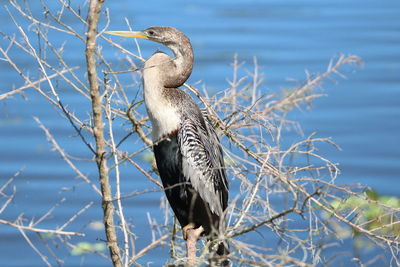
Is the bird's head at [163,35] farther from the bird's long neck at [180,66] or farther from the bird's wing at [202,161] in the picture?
the bird's wing at [202,161]

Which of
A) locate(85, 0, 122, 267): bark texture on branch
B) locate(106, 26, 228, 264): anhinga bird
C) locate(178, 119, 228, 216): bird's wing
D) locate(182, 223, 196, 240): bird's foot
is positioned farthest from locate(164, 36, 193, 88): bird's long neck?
locate(85, 0, 122, 267): bark texture on branch

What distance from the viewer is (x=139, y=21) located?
9.76 meters

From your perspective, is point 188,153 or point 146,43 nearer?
point 188,153

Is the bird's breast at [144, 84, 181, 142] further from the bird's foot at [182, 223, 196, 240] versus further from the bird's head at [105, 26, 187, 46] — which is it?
the bird's foot at [182, 223, 196, 240]

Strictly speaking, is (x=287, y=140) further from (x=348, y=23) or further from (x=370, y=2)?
(x=370, y=2)

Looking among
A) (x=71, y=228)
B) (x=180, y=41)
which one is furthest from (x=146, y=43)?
(x=180, y=41)

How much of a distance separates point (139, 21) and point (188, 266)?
22.9 ft

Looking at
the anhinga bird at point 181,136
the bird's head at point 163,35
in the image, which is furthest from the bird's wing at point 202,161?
the bird's head at point 163,35

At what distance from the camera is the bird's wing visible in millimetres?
4016

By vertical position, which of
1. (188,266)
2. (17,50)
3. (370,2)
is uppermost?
(370,2)

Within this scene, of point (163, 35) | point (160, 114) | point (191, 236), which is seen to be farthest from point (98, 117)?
point (191, 236)

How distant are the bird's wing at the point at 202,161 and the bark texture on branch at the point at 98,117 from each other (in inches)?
30.6

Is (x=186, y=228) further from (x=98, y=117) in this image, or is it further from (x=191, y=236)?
(x=98, y=117)

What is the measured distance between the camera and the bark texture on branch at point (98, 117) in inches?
117
